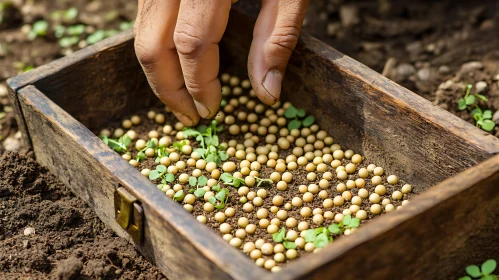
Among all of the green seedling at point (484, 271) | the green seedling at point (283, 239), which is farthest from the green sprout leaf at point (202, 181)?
the green seedling at point (484, 271)

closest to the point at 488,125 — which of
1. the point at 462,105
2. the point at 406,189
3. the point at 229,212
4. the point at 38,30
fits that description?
the point at 462,105

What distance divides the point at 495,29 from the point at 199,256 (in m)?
2.05

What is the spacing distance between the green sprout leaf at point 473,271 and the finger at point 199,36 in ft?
3.36

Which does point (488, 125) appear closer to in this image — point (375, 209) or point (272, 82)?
point (375, 209)

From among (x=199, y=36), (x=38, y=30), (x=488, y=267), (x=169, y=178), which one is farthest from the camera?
(x=38, y=30)

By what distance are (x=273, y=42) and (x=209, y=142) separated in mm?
513

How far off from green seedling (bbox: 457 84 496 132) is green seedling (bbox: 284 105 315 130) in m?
0.59

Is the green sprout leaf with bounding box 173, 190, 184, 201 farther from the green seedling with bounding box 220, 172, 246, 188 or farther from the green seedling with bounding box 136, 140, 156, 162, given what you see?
the green seedling with bounding box 136, 140, 156, 162

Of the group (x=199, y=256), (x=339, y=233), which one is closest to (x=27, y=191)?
(x=199, y=256)

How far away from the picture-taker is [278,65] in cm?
223

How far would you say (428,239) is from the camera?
70.3 inches

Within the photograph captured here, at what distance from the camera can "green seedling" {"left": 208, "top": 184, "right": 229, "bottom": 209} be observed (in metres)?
2.22

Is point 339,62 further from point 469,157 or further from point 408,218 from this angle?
point 408,218

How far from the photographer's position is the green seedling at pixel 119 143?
2477mm
